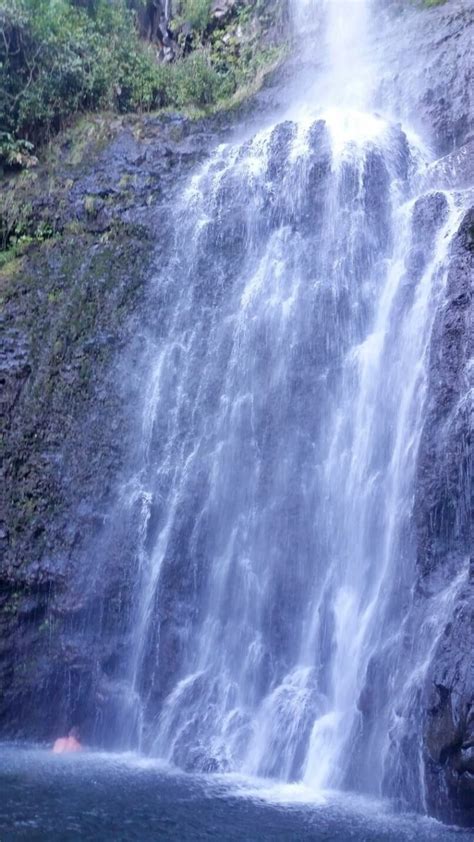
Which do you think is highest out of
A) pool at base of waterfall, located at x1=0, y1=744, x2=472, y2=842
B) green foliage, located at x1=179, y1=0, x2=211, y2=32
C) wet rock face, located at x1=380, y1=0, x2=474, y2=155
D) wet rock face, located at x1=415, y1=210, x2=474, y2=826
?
green foliage, located at x1=179, y1=0, x2=211, y2=32

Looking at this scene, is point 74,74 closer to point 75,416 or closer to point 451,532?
point 75,416

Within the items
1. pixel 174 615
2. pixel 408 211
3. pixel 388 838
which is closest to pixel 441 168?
pixel 408 211

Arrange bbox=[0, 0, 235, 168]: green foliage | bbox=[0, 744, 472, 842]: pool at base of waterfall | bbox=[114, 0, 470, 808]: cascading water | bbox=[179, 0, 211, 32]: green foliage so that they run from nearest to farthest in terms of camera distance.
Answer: bbox=[0, 744, 472, 842]: pool at base of waterfall, bbox=[114, 0, 470, 808]: cascading water, bbox=[0, 0, 235, 168]: green foliage, bbox=[179, 0, 211, 32]: green foliage

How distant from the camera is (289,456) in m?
13.8

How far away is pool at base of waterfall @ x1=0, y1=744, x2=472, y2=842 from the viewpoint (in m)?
8.41

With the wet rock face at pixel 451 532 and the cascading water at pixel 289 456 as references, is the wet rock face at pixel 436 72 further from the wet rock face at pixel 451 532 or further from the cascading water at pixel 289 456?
the wet rock face at pixel 451 532

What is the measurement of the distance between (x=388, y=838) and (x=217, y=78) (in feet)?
63.3

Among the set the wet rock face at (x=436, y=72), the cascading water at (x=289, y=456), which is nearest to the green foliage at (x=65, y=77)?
the cascading water at (x=289, y=456)

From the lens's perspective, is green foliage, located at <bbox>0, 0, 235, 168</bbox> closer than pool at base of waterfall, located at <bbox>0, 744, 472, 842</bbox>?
No

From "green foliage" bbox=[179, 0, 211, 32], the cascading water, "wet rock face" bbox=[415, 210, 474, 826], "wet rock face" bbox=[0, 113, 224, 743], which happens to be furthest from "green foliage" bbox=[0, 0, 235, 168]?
"wet rock face" bbox=[415, 210, 474, 826]

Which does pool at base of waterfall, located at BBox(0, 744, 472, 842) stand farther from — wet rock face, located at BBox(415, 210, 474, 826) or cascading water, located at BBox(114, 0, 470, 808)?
cascading water, located at BBox(114, 0, 470, 808)

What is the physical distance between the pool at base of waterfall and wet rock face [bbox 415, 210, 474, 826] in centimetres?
66

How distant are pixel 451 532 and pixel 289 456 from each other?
366cm

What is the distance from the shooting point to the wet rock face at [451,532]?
9.00m
